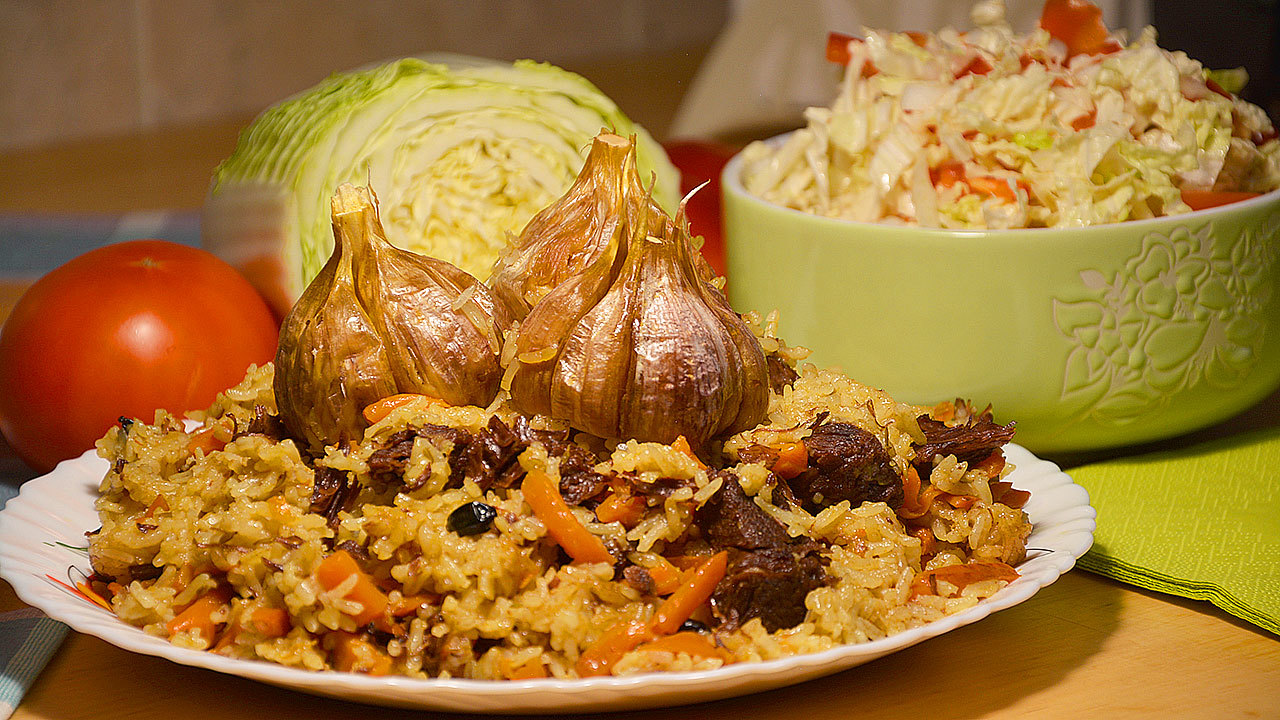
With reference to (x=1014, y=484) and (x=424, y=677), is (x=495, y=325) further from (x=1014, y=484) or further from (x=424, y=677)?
(x=1014, y=484)

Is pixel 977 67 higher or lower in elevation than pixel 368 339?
higher

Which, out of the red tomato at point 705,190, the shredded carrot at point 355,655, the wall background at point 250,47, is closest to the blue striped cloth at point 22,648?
the shredded carrot at point 355,655

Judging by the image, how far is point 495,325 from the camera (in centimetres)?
130

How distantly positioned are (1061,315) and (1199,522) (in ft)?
0.99

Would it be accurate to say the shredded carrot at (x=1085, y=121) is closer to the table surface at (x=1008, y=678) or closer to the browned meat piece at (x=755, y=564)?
the table surface at (x=1008, y=678)

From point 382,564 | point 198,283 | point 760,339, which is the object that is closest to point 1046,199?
point 760,339

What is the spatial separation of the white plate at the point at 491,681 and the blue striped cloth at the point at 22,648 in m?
0.08

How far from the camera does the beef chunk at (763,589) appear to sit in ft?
3.74

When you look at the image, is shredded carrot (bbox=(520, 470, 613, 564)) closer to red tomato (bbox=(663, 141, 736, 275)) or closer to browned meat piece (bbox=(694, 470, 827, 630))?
browned meat piece (bbox=(694, 470, 827, 630))

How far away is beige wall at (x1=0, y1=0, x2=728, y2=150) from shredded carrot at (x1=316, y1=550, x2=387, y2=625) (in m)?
4.35

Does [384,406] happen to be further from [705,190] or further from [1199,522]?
[705,190]

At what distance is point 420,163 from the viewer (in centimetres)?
206

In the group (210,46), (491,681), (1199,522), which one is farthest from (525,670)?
(210,46)

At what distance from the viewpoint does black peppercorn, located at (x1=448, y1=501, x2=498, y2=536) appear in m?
1.16
